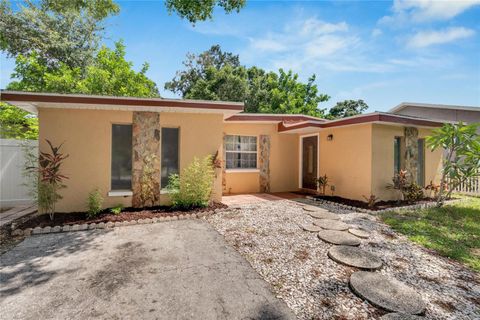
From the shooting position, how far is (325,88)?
978 inches

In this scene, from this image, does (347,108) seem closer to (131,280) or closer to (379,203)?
(379,203)

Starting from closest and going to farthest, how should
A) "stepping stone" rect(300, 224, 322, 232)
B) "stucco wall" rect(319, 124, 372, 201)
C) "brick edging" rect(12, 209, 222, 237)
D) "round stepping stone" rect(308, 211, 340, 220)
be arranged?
"brick edging" rect(12, 209, 222, 237)
"stepping stone" rect(300, 224, 322, 232)
"round stepping stone" rect(308, 211, 340, 220)
"stucco wall" rect(319, 124, 372, 201)

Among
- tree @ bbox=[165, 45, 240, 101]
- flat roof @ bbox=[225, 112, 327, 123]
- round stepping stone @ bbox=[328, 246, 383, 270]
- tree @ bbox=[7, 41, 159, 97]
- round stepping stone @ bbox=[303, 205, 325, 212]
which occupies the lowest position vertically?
round stepping stone @ bbox=[328, 246, 383, 270]

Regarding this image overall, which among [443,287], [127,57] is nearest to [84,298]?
[443,287]

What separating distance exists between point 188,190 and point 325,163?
20.0 feet

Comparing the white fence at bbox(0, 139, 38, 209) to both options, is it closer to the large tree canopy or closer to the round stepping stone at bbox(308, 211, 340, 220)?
the round stepping stone at bbox(308, 211, 340, 220)

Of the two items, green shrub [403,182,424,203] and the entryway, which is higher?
the entryway

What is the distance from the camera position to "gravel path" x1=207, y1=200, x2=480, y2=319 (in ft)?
9.16

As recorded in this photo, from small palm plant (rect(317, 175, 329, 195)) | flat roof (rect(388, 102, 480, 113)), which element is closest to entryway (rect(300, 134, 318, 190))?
small palm plant (rect(317, 175, 329, 195))

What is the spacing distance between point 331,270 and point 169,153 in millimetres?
5618

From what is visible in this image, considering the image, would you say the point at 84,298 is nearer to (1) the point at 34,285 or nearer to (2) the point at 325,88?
(1) the point at 34,285

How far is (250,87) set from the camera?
24.5 meters

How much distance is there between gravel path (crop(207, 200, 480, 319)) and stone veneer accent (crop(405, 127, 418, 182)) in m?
4.03

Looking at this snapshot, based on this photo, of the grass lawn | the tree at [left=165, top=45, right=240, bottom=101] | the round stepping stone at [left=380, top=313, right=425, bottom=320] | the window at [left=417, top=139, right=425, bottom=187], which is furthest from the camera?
the tree at [left=165, top=45, right=240, bottom=101]
